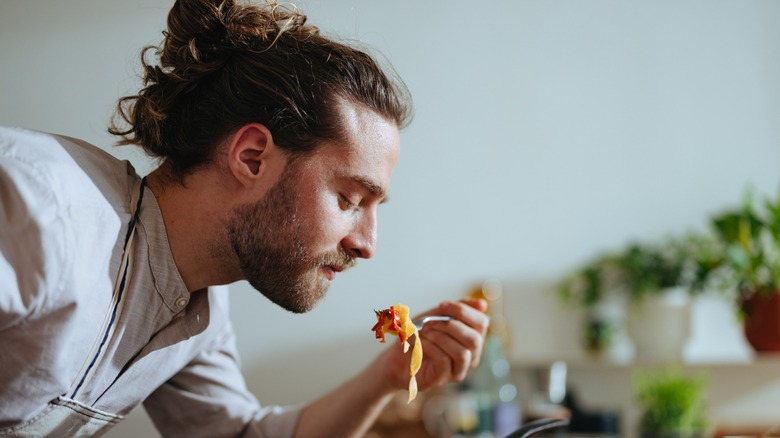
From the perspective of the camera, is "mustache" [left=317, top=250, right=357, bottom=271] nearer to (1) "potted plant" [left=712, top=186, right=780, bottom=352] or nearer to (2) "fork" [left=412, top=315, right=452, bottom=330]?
(2) "fork" [left=412, top=315, right=452, bottom=330]

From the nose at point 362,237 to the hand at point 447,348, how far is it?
0.44ft

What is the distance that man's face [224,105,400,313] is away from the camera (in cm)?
98

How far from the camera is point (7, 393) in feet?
2.69

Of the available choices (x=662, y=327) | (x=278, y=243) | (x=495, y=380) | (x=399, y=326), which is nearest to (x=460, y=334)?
(x=399, y=326)

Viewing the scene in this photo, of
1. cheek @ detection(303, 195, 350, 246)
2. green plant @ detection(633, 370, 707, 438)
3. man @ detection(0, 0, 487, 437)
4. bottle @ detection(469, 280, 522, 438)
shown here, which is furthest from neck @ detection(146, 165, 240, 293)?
green plant @ detection(633, 370, 707, 438)

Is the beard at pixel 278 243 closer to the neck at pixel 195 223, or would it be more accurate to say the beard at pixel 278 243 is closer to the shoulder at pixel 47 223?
the neck at pixel 195 223

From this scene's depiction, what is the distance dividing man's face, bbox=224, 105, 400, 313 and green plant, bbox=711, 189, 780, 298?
1.19 metres

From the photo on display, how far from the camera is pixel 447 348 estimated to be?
3.49ft

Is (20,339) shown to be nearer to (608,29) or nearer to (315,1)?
(315,1)

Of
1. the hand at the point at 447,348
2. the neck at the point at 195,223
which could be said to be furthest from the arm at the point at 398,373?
the neck at the point at 195,223

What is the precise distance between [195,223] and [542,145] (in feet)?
3.98

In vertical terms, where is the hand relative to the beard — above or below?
below

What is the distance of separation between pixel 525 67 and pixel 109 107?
1.13m

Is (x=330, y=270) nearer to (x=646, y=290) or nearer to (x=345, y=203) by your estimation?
(x=345, y=203)
